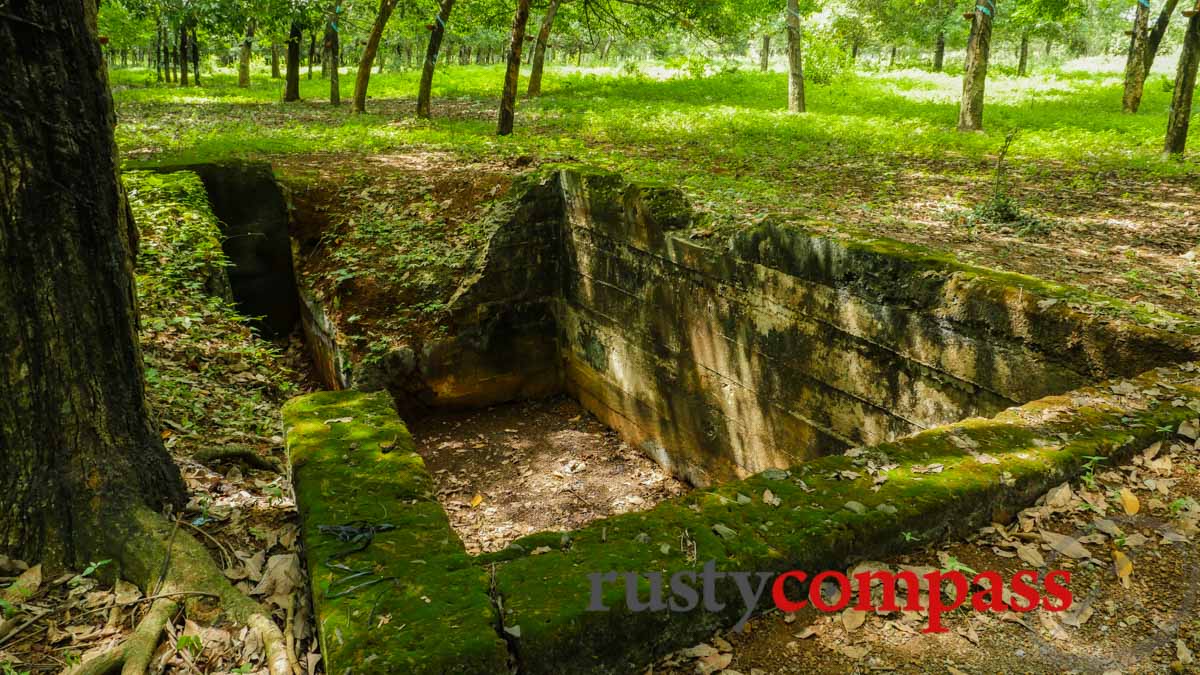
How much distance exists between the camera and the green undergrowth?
4898 mm

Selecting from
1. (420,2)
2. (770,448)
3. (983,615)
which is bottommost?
(770,448)

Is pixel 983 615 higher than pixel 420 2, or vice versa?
pixel 420 2

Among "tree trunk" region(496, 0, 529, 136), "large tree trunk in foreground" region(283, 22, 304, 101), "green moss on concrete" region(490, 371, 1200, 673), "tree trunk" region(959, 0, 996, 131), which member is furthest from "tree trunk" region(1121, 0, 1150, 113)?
"large tree trunk in foreground" region(283, 22, 304, 101)

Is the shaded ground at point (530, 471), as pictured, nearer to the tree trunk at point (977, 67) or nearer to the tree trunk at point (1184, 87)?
the tree trunk at point (1184, 87)

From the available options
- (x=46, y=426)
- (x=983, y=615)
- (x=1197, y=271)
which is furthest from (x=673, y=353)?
(x=46, y=426)

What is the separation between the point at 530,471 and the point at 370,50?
1211 cm

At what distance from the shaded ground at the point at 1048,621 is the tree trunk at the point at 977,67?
1151 centimetres

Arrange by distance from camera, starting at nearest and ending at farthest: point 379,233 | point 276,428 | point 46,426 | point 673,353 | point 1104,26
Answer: point 46,426 < point 276,428 < point 673,353 < point 379,233 < point 1104,26

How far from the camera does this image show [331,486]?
3238 millimetres

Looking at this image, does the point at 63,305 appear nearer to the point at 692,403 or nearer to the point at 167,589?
the point at 167,589

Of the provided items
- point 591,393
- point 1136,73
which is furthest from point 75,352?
point 1136,73

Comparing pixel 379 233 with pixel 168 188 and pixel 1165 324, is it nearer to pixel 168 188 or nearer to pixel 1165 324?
pixel 168 188

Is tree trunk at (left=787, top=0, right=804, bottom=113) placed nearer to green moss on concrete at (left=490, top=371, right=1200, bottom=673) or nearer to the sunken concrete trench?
the sunken concrete trench

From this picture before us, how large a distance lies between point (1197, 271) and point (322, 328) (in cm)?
840
